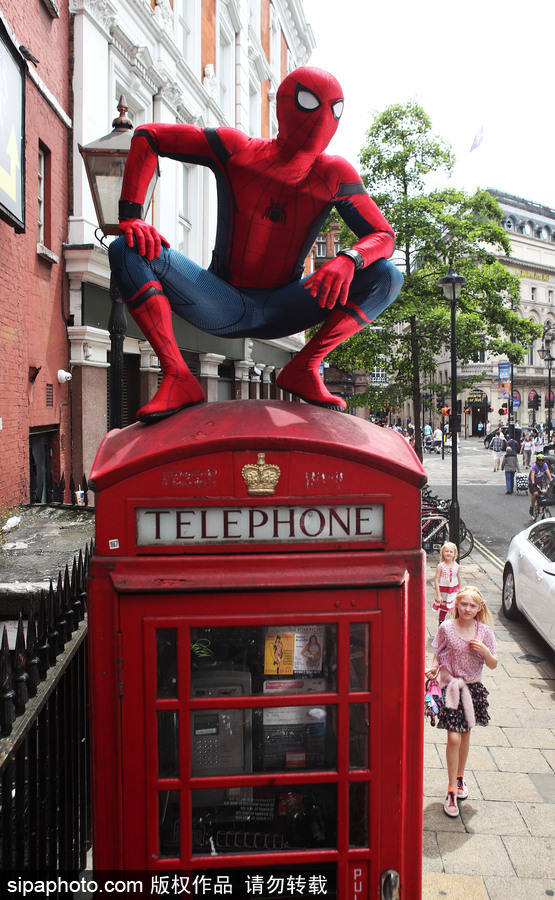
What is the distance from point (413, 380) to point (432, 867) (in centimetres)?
1395

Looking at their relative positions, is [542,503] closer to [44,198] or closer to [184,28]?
[44,198]

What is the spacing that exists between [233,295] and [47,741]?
7.29 feet

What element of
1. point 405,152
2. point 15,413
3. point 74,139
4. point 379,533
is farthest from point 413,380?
point 379,533

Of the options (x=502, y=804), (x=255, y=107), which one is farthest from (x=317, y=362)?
(x=255, y=107)

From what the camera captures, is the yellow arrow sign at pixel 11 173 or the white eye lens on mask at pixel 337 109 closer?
the white eye lens on mask at pixel 337 109

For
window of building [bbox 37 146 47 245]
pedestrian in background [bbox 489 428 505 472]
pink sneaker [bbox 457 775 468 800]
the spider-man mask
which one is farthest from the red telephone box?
pedestrian in background [bbox 489 428 505 472]

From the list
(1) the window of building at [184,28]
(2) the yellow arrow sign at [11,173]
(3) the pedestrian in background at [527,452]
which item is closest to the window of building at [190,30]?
(1) the window of building at [184,28]

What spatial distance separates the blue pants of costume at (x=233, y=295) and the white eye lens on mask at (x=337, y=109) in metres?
0.58

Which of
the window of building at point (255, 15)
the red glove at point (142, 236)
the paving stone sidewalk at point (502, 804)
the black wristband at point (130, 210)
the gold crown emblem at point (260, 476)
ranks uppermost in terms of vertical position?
the window of building at point (255, 15)

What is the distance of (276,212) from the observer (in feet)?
9.07

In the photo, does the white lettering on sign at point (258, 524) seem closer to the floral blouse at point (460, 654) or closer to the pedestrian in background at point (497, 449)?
the floral blouse at point (460, 654)

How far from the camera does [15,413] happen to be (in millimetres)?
8742

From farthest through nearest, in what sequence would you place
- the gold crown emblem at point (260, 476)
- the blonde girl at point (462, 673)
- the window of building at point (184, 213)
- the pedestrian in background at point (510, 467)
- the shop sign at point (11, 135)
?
1. the pedestrian in background at point (510, 467)
2. the window of building at point (184, 213)
3. the shop sign at point (11, 135)
4. the blonde girl at point (462, 673)
5. the gold crown emblem at point (260, 476)

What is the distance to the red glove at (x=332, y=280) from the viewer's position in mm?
2523
